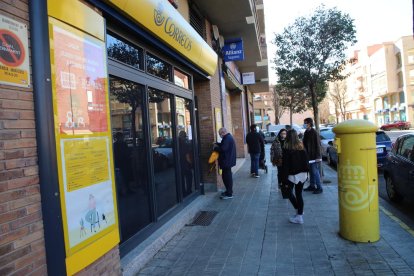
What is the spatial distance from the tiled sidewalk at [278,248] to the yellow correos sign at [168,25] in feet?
10.3

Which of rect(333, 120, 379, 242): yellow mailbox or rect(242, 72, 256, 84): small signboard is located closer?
rect(333, 120, 379, 242): yellow mailbox

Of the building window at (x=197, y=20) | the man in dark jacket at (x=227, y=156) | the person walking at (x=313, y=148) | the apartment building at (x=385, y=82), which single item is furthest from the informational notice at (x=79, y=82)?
the apartment building at (x=385, y=82)

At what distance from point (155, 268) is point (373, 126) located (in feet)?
11.4

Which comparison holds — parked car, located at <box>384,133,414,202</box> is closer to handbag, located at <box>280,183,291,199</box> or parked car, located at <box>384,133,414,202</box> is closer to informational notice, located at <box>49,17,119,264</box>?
handbag, located at <box>280,183,291,199</box>

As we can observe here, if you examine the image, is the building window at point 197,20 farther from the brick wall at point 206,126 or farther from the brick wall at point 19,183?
the brick wall at point 19,183

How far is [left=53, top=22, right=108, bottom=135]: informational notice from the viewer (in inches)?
115

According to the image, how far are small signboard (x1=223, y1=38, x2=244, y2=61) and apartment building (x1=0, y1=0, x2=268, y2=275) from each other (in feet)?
15.5

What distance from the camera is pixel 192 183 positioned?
26.1 feet

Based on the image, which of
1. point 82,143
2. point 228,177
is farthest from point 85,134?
point 228,177

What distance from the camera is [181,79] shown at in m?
7.66

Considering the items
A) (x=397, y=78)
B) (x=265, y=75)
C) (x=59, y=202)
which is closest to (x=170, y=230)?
(x=59, y=202)

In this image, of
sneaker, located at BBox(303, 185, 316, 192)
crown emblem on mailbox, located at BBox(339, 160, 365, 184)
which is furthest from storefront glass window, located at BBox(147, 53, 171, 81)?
sneaker, located at BBox(303, 185, 316, 192)

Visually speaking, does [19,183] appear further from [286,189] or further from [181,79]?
[181,79]

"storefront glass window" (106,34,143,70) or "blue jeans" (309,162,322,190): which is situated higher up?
"storefront glass window" (106,34,143,70)
